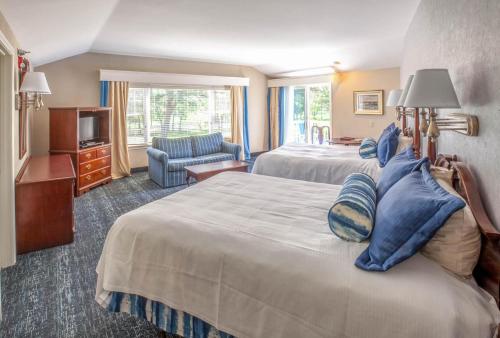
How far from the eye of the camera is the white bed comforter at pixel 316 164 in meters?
3.92

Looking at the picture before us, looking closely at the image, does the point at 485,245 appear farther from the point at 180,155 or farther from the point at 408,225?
the point at 180,155

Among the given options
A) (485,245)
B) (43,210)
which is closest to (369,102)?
(485,245)

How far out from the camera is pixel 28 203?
2982 millimetres

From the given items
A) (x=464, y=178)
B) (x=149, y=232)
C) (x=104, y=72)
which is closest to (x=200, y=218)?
(x=149, y=232)

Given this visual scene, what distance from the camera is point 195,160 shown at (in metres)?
5.77

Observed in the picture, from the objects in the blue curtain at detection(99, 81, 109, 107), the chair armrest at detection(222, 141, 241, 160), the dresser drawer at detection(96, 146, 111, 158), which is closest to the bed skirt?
the dresser drawer at detection(96, 146, 111, 158)

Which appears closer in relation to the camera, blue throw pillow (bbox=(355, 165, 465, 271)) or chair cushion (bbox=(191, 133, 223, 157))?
blue throw pillow (bbox=(355, 165, 465, 271))

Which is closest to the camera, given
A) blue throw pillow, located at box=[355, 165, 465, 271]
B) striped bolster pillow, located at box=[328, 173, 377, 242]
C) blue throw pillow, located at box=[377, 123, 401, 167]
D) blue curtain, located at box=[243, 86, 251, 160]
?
blue throw pillow, located at box=[355, 165, 465, 271]

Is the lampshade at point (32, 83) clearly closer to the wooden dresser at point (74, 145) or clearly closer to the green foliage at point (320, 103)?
the wooden dresser at point (74, 145)

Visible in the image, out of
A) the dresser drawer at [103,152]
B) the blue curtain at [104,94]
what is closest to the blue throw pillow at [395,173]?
the dresser drawer at [103,152]

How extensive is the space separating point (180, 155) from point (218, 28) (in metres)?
2.45

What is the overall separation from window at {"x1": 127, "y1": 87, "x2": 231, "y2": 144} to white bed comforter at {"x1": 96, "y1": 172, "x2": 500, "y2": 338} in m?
4.99

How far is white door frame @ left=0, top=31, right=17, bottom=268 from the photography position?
2650mm

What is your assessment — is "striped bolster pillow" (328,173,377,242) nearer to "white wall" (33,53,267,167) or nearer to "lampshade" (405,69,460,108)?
"lampshade" (405,69,460,108)
